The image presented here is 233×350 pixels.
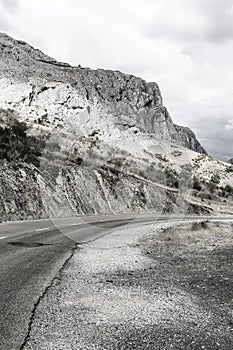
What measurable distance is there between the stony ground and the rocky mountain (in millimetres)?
13863

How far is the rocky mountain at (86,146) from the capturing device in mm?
28922

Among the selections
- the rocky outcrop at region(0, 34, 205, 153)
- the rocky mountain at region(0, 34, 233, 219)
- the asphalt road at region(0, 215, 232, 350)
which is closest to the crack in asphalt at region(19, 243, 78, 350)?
the asphalt road at region(0, 215, 232, 350)

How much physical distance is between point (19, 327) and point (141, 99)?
10181 centimetres

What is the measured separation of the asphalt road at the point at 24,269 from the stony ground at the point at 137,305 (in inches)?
8.5

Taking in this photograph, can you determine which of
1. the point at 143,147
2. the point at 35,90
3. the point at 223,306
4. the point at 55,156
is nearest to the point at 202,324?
the point at 223,306

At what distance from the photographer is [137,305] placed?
663 centimetres

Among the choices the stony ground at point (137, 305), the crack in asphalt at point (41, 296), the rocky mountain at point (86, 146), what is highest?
the rocky mountain at point (86, 146)

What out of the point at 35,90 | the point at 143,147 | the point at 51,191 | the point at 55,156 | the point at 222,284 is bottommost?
the point at 222,284

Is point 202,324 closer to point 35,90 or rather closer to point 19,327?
point 19,327

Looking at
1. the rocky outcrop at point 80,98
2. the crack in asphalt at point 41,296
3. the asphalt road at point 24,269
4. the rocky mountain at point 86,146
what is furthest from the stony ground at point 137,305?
the rocky outcrop at point 80,98

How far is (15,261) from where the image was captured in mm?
9578

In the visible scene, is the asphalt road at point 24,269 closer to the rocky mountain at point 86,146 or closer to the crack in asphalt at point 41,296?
the crack in asphalt at point 41,296

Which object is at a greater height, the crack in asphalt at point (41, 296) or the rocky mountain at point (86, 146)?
the rocky mountain at point (86, 146)

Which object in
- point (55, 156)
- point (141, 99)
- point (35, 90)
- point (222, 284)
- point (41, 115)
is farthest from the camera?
point (141, 99)
